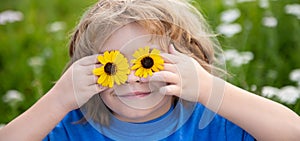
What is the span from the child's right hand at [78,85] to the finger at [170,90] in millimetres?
115

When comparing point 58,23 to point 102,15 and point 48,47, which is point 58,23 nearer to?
point 48,47

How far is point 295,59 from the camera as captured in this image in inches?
92.6

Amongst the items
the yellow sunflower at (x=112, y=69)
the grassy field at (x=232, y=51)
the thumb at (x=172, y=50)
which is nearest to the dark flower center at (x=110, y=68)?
the yellow sunflower at (x=112, y=69)

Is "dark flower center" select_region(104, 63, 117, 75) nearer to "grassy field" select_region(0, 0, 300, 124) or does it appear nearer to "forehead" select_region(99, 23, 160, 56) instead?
"forehead" select_region(99, 23, 160, 56)

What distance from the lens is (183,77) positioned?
53.2 inches

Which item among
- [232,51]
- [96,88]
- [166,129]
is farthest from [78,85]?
[232,51]

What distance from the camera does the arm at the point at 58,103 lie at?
4.51 feet

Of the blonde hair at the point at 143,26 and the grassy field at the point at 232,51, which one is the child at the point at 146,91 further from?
the grassy field at the point at 232,51

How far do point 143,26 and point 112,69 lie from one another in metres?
0.11

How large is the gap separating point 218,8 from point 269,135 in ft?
4.24

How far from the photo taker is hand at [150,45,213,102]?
1.33m

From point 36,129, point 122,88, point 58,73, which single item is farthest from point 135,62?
point 58,73

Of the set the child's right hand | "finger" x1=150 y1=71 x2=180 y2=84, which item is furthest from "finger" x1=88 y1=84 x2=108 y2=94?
"finger" x1=150 y1=71 x2=180 y2=84

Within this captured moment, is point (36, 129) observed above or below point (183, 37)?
below
